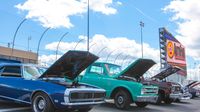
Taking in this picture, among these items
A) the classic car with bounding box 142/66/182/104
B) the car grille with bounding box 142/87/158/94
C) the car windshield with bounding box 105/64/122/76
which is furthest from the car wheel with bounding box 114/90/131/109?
the classic car with bounding box 142/66/182/104

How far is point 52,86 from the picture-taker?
10.3 metres

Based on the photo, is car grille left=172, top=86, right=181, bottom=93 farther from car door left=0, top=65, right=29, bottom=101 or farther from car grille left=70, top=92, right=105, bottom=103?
car door left=0, top=65, right=29, bottom=101

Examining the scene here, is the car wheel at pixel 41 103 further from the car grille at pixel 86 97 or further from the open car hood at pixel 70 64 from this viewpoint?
the open car hood at pixel 70 64

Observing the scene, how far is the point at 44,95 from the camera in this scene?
33.9 feet

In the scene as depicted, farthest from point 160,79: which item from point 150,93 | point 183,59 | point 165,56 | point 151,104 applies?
point 183,59

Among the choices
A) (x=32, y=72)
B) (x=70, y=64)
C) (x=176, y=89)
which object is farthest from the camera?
(x=176, y=89)

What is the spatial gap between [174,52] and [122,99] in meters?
53.9

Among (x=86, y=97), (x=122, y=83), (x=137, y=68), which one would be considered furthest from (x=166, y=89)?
(x=86, y=97)

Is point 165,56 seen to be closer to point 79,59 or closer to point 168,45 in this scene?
point 168,45

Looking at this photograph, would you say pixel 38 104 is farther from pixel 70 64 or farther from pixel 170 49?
Result: pixel 170 49

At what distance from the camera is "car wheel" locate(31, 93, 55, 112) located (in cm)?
1020

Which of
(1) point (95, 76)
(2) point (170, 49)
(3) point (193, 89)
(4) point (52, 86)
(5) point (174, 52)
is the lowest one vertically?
(3) point (193, 89)

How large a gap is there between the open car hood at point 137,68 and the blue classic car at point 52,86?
12.8 feet

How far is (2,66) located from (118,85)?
4783mm
